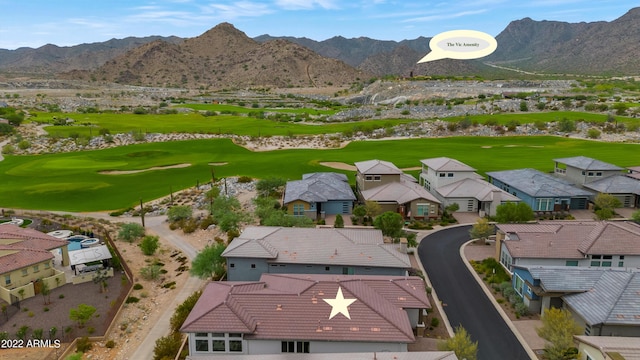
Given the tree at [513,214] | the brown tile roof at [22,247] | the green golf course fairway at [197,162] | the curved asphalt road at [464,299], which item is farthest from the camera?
the green golf course fairway at [197,162]

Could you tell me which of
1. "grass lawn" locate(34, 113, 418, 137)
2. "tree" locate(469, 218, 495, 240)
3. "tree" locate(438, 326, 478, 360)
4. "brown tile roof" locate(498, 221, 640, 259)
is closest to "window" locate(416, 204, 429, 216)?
"tree" locate(469, 218, 495, 240)

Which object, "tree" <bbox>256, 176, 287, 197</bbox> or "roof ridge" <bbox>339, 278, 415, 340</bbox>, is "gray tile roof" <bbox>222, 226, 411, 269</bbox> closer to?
"roof ridge" <bbox>339, 278, 415, 340</bbox>

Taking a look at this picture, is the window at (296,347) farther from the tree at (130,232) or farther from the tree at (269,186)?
the tree at (269,186)

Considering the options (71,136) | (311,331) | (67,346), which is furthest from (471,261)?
(71,136)

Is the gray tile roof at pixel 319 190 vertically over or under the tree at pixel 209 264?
over

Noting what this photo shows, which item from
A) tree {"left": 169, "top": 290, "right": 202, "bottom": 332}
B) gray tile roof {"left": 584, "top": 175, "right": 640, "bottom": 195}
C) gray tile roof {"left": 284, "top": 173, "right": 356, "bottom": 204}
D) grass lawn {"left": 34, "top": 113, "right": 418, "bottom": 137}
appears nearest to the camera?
tree {"left": 169, "top": 290, "right": 202, "bottom": 332}

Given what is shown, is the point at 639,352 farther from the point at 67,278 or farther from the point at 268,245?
the point at 67,278

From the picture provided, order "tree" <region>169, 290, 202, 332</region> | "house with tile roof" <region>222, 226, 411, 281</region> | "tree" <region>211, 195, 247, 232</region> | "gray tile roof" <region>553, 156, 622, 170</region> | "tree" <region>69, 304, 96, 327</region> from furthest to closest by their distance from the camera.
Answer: "gray tile roof" <region>553, 156, 622, 170</region>
"tree" <region>211, 195, 247, 232</region>
"house with tile roof" <region>222, 226, 411, 281</region>
"tree" <region>69, 304, 96, 327</region>
"tree" <region>169, 290, 202, 332</region>

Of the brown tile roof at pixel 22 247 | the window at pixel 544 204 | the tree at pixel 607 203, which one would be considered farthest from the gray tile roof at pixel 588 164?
the brown tile roof at pixel 22 247
